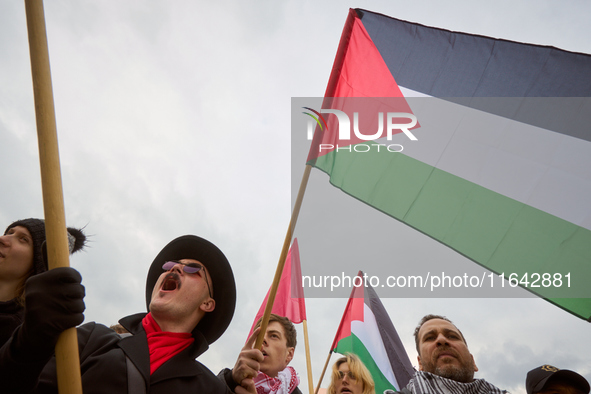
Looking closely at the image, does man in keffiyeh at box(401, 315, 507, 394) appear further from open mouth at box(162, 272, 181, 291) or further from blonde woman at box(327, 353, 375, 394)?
open mouth at box(162, 272, 181, 291)

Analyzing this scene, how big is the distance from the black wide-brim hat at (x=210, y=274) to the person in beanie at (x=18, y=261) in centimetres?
73

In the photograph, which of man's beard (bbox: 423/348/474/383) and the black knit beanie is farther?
man's beard (bbox: 423/348/474/383)

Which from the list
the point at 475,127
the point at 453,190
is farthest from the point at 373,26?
the point at 453,190

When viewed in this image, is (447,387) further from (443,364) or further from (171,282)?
(171,282)

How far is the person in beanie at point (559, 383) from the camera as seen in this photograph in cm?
346

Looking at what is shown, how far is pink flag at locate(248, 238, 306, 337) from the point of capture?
6.33m

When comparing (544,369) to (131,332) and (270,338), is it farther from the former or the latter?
(131,332)

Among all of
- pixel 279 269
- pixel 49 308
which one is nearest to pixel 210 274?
pixel 279 269

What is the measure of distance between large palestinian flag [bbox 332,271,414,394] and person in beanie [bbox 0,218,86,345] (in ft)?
18.8

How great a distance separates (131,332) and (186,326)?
1.09ft

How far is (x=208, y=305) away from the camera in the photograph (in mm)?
2539

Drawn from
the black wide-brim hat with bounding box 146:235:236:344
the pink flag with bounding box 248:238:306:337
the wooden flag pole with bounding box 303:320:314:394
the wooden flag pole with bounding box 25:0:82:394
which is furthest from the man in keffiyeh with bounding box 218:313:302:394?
the pink flag with bounding box 248:238:306:337

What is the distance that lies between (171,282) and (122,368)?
0.71 meters

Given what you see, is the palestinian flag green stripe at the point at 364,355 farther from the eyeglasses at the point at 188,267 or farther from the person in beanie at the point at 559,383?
the eyeglasses at the point at 188,267
